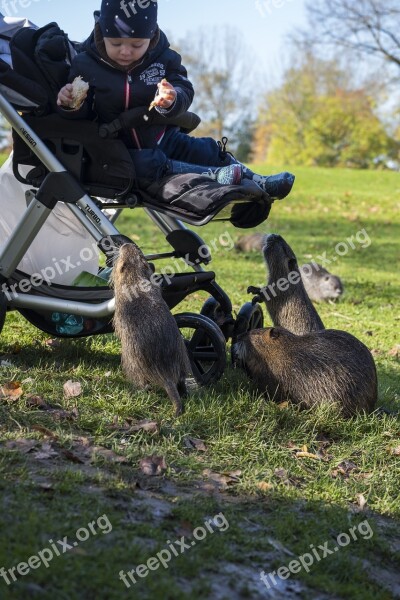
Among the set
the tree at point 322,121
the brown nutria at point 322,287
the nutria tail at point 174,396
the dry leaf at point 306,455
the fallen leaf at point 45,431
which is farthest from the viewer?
the tree at point 322,121

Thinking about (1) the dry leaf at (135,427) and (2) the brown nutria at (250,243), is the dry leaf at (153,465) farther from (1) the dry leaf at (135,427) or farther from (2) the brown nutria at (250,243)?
(2) the brown nutria at (250,243)

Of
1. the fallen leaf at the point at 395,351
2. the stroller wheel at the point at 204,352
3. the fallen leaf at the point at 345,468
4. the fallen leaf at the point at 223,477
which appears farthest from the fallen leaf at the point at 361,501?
the fallen leaf at the point at 395,351

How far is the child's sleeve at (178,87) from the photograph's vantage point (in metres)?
4.36

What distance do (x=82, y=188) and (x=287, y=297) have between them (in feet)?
4.78

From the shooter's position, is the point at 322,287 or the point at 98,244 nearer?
the point at 98,244

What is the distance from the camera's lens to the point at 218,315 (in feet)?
16.9

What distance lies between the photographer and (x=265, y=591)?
282cm

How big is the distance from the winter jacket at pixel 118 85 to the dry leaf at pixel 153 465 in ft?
5.89

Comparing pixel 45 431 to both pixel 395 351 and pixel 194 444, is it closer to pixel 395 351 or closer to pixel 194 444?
pixel 194 444

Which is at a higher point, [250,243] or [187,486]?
[250,243]

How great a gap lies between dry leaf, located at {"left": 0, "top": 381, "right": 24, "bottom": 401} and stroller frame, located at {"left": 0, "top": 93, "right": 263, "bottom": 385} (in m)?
0.50

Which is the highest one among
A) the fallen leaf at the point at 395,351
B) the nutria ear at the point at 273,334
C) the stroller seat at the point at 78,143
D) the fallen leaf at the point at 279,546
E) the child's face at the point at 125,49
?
the child's face at the point at 125,49

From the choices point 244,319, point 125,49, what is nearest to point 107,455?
point 244,319

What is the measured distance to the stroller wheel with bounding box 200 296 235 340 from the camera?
5.08m
